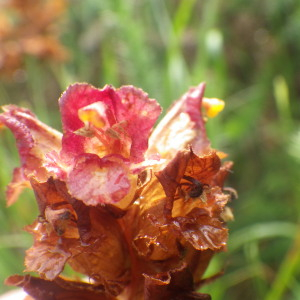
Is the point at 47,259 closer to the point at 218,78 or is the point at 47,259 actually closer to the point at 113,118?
the point at 113,118

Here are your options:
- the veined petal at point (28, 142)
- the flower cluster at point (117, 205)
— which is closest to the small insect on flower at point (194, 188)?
the flower cluster at point (117, 205)

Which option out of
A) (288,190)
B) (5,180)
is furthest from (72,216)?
(288,190)

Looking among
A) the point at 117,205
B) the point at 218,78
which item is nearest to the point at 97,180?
the point at 117,205

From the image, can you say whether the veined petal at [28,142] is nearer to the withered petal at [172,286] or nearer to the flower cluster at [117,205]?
the flower cluster at [117,205]

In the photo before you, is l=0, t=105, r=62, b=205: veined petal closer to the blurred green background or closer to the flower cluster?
the flower cluster

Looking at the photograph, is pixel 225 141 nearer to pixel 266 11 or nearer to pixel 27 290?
pixel 266 11

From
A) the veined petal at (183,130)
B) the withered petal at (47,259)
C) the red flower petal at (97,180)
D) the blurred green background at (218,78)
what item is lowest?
the blurred green background at (218,78)

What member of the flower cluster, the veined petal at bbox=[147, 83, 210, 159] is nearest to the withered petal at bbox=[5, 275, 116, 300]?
the flower cluster
